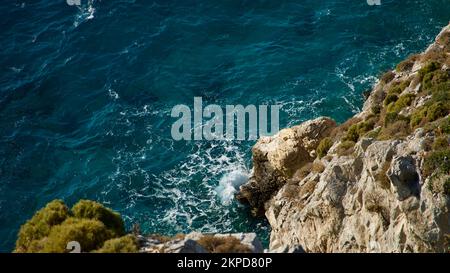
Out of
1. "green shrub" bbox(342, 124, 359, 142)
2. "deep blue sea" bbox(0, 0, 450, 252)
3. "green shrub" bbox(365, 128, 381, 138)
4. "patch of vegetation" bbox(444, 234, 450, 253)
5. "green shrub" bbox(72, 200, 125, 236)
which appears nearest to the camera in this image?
"patch of vegetation" bbox(444, 234, 450, 253)

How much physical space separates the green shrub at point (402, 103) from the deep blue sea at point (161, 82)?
15.7m

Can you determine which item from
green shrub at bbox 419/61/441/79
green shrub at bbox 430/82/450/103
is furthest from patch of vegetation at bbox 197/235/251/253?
green shrub at bbox 419/61/441/79

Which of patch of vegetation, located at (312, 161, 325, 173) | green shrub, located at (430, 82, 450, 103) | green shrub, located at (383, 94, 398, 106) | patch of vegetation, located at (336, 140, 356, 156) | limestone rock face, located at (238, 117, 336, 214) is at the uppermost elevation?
green shrub, located at (430, 82, 450, 103)

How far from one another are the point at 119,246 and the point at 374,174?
14.8 metres

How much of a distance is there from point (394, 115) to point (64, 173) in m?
34.9

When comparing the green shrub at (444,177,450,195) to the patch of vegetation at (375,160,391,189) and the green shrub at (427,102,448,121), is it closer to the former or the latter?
the patch of vegetation at (375,160,391,189)

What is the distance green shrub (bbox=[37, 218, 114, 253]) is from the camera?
96.6 ft

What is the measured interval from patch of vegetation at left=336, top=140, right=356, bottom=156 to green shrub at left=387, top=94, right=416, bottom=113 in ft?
13.7

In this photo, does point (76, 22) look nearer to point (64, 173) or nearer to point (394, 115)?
point (64, 173)

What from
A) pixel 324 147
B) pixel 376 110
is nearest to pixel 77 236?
pixel 324 147

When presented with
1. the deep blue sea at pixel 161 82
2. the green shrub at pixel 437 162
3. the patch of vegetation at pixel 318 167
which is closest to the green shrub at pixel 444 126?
the green shrub at pixel 437 162

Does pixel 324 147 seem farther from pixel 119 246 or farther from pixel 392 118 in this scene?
pixel 119 246

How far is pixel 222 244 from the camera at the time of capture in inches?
1190

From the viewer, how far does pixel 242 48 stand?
7606cm
